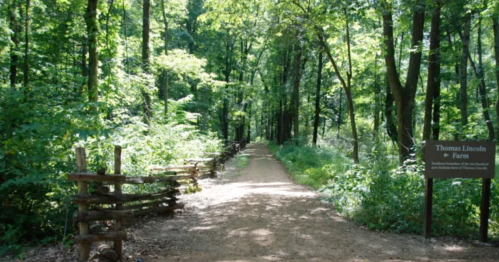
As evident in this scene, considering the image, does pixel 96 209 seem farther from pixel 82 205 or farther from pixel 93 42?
pixel 93 42

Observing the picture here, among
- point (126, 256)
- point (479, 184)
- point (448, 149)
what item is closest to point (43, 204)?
point (126, 256)

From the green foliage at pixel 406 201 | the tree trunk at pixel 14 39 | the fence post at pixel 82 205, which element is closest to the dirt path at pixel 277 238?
the green foliage at pixel 406 201

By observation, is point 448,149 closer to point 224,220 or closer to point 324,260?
point 324,260

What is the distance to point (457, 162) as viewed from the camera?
21.7ft

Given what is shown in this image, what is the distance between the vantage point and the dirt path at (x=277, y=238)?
5.66 m


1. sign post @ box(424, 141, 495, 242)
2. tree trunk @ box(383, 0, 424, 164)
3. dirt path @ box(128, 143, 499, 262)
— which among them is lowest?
dirt path @ box(128, 143, 499, 262)

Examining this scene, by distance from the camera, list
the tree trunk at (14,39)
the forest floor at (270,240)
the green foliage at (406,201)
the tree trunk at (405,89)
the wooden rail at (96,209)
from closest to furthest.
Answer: the wooden rail at (96,209)
the forest floor at (270,240)
the green foliage at (406,201)
the tree trunk at (405,89)
the tree trunk at (14,39)

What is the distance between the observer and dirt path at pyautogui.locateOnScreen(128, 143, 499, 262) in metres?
5.66

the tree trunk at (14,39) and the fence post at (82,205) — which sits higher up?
the tree trunk at (14,39)

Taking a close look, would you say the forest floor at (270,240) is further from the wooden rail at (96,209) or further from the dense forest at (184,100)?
the dense forest at (184,100)

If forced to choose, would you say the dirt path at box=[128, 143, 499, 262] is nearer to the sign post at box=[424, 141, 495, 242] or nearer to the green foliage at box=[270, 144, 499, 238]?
the green foliage at box=[270, 144, 499, 238]

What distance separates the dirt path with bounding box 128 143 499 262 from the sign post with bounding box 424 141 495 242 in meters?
0.97

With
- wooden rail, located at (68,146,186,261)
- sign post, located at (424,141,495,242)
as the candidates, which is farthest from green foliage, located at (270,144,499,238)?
wooden rail, located at (68,146,186,261)

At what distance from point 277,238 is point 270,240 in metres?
0.20
